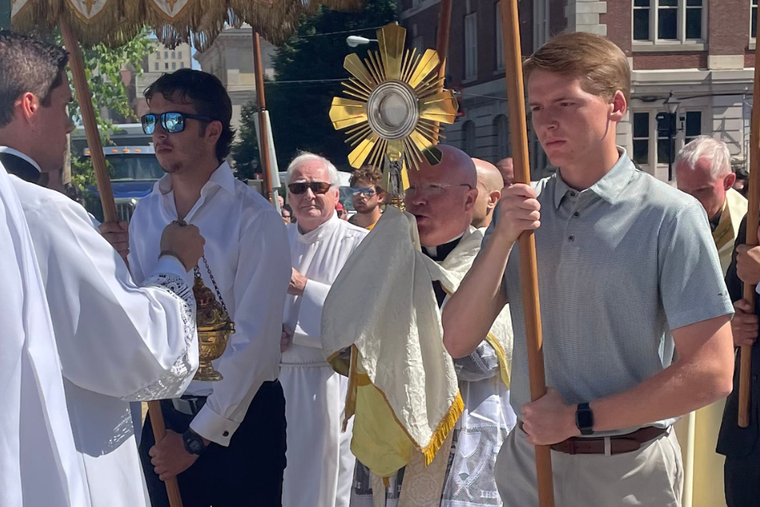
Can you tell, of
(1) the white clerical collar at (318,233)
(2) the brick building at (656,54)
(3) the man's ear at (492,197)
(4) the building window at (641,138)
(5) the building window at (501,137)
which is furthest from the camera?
(5) the building window at (501,137)

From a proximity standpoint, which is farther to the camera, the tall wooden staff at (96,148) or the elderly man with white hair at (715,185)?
the elderly man with white hair at (715,185)

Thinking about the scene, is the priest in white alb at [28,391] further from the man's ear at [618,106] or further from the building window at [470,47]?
the building window at [470,47]

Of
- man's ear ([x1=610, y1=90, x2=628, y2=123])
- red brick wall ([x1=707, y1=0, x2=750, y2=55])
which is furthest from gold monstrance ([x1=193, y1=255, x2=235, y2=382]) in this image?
red brick wall ([x1=707, y1=0, x2=750, y2=55])

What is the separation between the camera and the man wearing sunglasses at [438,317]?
307cm

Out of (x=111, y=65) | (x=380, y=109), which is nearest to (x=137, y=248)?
(x=380, y=109)

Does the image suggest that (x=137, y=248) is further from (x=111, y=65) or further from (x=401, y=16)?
(x=401, y=16)

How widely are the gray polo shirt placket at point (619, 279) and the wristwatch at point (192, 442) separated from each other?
1.32 m

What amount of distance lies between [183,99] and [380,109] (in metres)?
0.81

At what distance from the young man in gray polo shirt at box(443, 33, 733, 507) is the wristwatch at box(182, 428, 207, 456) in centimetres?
122

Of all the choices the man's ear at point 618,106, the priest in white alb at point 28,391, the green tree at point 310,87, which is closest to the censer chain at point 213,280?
the priest in white alb at point 28,391

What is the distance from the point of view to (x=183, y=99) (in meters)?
3.36

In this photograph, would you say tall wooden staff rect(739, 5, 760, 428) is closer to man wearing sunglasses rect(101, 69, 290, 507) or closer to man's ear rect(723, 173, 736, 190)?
man's ear rect(723, 173, 736, 190)

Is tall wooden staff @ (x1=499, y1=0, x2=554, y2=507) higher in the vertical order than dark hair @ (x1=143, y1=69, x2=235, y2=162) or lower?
lower

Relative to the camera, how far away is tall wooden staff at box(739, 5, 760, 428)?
3.01 metres
